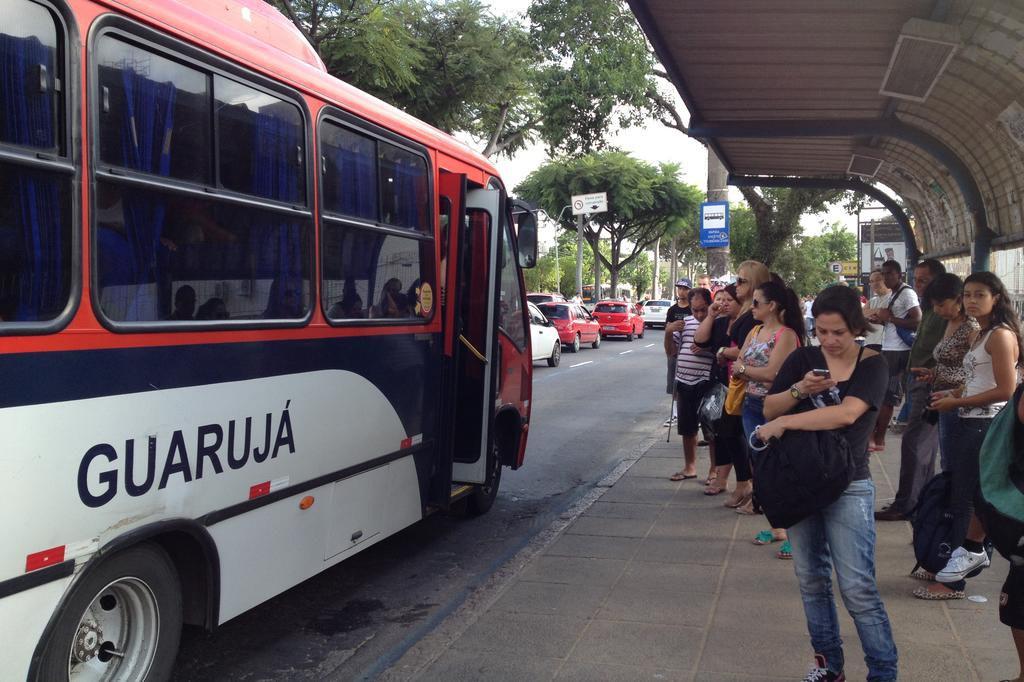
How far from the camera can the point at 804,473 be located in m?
3.58

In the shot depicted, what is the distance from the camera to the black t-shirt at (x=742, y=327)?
6812 mm

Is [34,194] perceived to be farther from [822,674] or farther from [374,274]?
[822,674]

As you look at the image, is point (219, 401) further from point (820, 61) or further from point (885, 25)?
point (820, 61)

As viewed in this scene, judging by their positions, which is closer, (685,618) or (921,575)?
(685,618)

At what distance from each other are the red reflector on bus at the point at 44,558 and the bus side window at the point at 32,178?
0.73 meters

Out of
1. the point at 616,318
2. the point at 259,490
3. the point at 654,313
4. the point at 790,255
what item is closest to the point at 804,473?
the point at 259,490

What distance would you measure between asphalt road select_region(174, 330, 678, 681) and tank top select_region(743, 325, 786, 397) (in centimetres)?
195

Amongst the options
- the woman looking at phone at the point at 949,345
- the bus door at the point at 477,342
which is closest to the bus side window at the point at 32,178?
the bus door at the point at 477,342

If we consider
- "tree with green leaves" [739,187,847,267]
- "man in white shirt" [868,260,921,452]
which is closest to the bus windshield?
"tree with green leaves" [739,187,847,267]

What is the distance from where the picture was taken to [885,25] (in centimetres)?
682

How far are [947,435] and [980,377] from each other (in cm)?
40

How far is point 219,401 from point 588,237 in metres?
44.9

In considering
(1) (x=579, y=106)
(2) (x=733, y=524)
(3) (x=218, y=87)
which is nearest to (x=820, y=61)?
(2) (x=733, y=524)

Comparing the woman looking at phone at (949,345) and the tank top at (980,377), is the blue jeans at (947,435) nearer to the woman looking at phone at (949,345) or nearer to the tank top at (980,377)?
the woman looking at phone at (949,345)
